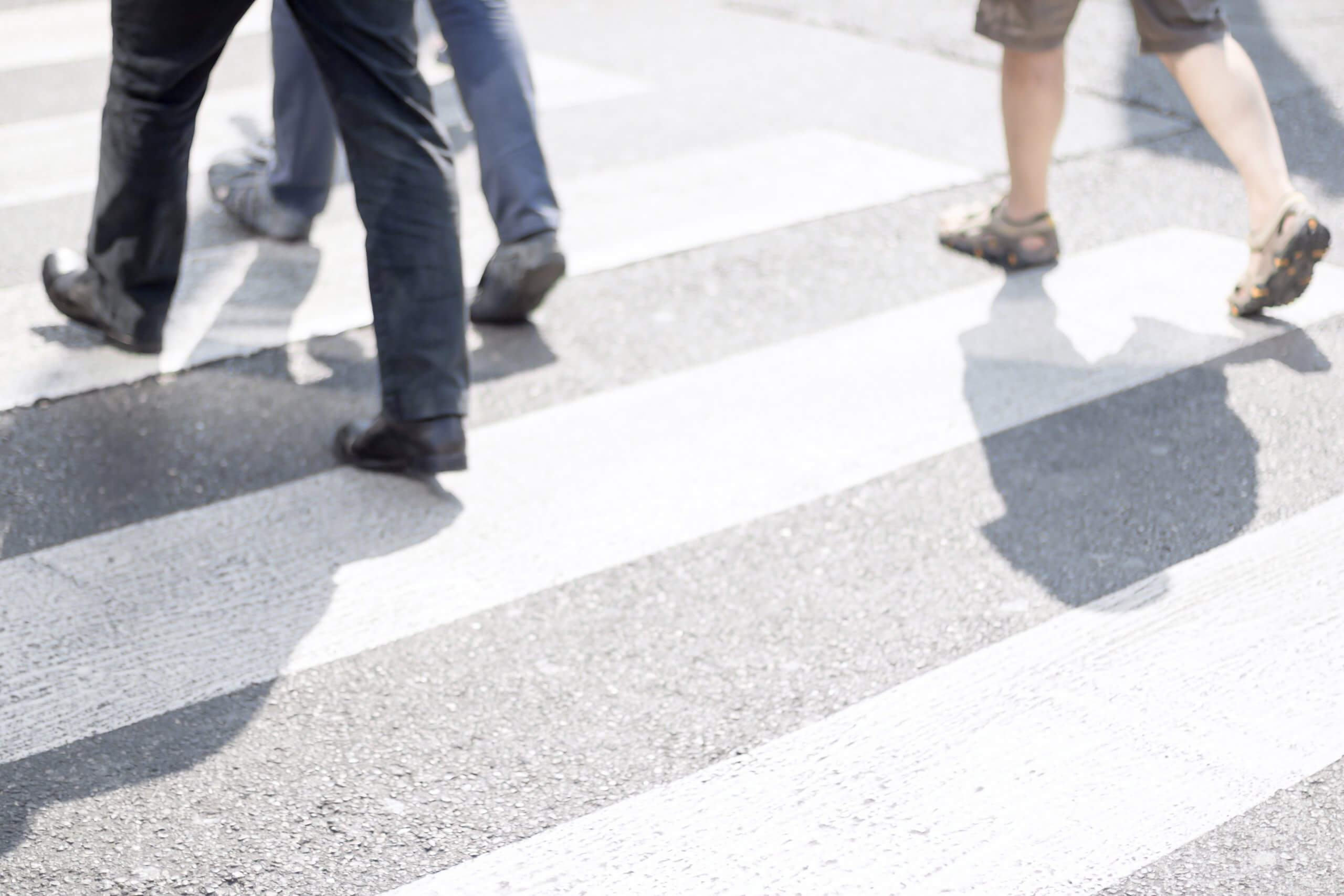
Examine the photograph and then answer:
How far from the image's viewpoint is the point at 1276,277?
3492 mm

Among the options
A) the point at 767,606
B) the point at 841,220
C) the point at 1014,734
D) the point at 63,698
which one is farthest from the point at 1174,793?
the point at 841,220

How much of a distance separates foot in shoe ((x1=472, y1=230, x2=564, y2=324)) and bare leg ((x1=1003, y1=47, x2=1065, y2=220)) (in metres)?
1.22

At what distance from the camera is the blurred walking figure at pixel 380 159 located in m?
2.75

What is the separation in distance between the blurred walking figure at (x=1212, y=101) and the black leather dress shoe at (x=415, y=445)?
175 centimetres

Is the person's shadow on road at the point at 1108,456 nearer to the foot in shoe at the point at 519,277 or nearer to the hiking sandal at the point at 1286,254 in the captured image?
the hiking sandal at the point at 1286,254

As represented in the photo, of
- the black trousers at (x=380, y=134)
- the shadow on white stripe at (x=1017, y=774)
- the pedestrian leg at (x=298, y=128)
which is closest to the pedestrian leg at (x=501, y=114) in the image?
the pedestrian leg at (x=298, y=128)

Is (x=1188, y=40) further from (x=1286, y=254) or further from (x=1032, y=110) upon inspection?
(x=1286, y=254)

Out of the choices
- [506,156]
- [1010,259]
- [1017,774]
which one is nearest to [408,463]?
[506,156]

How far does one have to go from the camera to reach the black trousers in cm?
274

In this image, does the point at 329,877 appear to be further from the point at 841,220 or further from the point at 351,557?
the point at 841,220

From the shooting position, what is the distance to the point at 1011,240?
13.1 feet

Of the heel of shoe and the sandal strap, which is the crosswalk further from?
the sandal strap

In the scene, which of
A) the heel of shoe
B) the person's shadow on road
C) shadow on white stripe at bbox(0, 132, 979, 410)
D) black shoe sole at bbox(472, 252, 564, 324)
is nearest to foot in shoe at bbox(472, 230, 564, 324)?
black shoe sole at bbox(472, 252, 564, 324)

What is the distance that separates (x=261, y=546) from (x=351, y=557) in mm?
171
